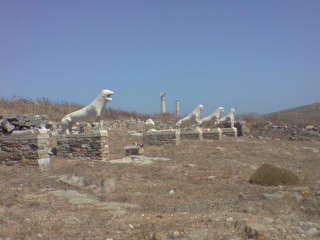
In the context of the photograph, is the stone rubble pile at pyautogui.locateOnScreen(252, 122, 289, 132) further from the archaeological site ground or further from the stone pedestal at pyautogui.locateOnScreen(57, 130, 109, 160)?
the stone pedestal at pyautogui.locateOnScreen(57, 130, 109, 160)

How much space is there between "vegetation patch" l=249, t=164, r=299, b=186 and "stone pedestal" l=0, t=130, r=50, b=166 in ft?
21.3

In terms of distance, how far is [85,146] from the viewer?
15.1 metres

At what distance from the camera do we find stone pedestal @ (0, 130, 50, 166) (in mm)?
12703

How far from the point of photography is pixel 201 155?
17.6 m

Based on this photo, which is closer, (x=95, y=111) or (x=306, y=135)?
(x=95, y=111)

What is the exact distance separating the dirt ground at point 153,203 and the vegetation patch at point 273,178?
0.31 m

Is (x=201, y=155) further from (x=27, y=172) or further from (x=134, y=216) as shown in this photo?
(x=134, y=216)

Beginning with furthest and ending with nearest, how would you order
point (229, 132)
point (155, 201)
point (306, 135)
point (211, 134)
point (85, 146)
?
point (306, 135) < point (229, 132) < point (211, 134) < point (85, 146) < point (155, 201)

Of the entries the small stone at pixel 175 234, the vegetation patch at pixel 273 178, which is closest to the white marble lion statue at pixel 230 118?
the vegetation patch at pixel 273 178

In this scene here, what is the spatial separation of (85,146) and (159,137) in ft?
23.1

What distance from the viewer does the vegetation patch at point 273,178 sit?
11.2m

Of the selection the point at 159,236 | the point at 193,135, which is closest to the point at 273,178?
the point at 159,236

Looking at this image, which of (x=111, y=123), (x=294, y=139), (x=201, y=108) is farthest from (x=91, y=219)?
(x=294, y=139)

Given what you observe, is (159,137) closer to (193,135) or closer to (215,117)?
(193,135)
